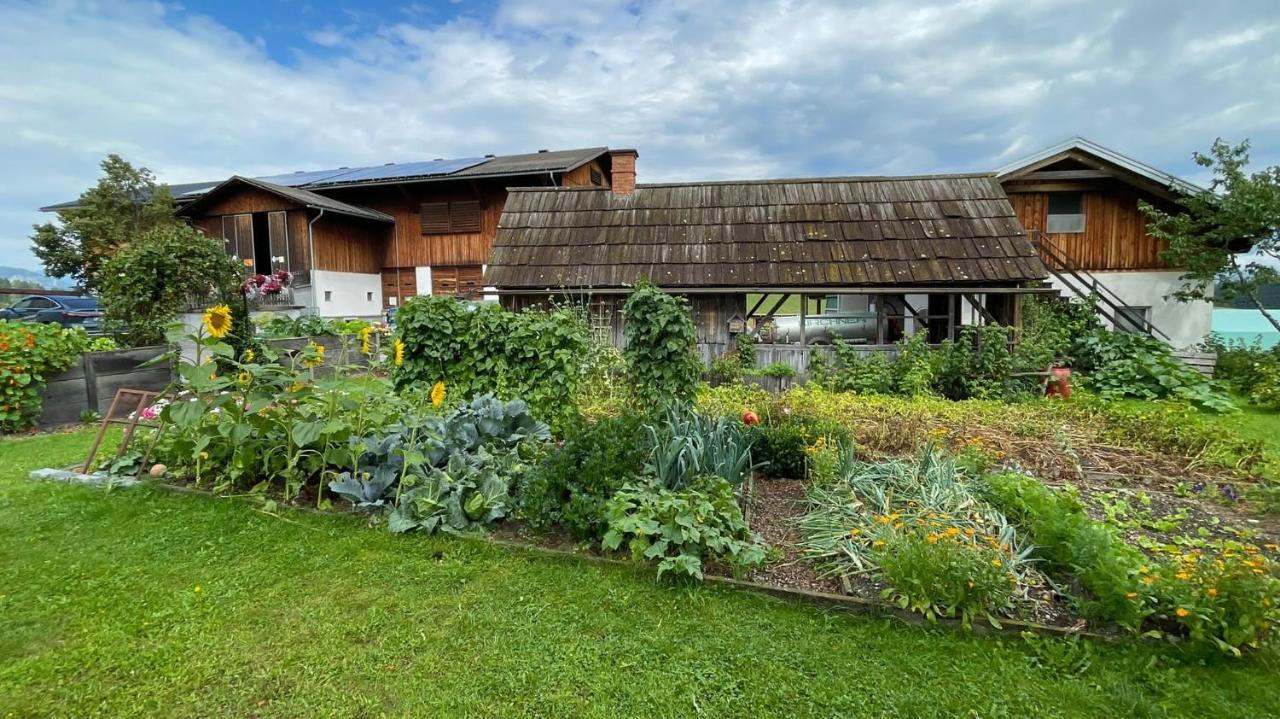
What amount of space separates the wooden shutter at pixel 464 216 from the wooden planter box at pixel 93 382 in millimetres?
14141

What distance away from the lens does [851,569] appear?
3.34 metres

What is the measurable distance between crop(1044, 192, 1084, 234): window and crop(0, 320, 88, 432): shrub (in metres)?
20.3

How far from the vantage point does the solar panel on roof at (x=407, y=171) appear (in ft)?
71.3

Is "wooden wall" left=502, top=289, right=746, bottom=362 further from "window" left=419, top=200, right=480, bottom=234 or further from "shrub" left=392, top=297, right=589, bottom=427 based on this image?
"window" left=419, top=200, right=480, bottom=234

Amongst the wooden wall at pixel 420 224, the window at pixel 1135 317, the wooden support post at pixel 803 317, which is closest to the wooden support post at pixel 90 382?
the wooden support post at pixel 803 317

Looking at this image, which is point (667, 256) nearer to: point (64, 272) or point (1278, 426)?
point (1278, 426)

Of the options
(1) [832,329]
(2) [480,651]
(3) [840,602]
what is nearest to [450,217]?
(1) [832,329]

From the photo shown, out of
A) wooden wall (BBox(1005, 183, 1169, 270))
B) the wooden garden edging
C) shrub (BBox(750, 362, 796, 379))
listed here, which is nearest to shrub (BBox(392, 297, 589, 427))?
the wooden garden edging

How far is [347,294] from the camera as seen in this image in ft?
70.0

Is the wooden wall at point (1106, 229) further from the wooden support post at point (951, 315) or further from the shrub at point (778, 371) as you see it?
the shrub at point (778, 371)

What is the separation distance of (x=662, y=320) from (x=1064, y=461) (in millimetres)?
3960

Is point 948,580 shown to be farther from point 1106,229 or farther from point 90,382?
point 1106,229

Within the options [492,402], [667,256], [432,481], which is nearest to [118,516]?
[432,481]

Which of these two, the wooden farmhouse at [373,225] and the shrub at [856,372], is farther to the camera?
the wooden farmhouse at [373,225]
